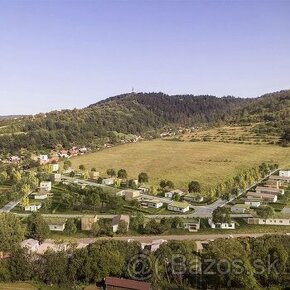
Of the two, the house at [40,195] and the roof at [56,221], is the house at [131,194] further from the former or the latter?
the house at [40,195]

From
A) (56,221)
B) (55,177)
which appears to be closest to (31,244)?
(56,221)

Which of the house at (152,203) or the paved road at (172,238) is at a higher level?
the house at (152,203)

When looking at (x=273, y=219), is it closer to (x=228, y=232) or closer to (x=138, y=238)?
(x=228, y=232)

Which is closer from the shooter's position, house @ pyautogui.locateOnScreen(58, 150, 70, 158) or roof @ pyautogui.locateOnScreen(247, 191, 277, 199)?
roof @ pyautogui.locateOnScreen(247, 191, 277, 199)

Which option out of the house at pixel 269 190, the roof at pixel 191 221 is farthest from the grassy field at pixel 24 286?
the house at pixel 269 190

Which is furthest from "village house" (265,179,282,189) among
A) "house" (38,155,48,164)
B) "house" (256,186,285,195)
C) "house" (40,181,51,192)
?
"house" (38,155,48,164)

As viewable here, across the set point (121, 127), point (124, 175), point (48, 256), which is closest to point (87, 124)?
point (121, 127)

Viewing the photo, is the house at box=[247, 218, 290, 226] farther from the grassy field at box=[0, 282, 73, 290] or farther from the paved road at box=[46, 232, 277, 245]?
the grassy field at box=[0, 282, 73, 290]
